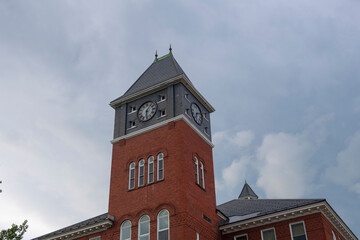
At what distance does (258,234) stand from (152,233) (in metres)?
8.00

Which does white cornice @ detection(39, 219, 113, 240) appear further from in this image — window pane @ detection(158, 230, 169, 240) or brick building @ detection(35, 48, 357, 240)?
window pane @ detection(158, 230, 169, 240)

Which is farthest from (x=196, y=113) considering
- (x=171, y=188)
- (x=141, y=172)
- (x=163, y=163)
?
(x=171, y=188)

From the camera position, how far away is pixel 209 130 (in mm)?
39406

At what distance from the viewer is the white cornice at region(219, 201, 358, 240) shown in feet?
99.6

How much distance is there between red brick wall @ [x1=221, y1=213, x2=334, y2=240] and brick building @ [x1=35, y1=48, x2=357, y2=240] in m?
0.07

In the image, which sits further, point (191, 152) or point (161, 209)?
point (191, 152)

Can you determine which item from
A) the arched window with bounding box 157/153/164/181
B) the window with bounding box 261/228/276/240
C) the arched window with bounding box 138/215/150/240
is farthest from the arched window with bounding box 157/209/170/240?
the window with bounding box 261/228/276/240

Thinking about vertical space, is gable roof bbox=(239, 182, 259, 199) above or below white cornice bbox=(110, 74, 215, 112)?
above

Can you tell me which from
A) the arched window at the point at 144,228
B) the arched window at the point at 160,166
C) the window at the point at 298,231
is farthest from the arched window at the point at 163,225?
the window at the point at 298,231

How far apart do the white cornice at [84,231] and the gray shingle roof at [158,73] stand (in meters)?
11.7

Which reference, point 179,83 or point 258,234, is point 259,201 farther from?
point 179,83

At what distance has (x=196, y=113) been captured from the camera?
37969 mm

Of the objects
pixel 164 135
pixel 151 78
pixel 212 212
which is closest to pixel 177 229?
pixel 212 212

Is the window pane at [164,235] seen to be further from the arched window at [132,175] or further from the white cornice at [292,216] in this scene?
the white cornice at [292,216]
